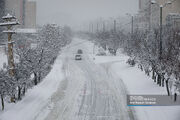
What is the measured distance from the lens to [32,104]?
17.4m

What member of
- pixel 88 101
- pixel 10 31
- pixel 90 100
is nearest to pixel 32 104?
pixel 88 101

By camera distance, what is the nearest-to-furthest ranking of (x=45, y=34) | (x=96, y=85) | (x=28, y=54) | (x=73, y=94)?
(x=73, y=94) < (x=28, y=54) < (x=96, y=85) < (x=45, y=34)

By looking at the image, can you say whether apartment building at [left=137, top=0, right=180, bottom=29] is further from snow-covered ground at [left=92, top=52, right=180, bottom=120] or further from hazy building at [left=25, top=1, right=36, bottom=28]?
hazy building at [left=25, top=1, right=36, bottom=28]

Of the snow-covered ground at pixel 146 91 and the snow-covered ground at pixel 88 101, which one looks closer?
the snow-covered ground at pixel 146 91

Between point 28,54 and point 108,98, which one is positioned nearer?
Result: point 108,98

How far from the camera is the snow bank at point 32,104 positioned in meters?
15.2

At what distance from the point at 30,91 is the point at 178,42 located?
41.1 feet

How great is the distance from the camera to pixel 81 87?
2303cm

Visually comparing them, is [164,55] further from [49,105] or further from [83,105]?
[49,105]

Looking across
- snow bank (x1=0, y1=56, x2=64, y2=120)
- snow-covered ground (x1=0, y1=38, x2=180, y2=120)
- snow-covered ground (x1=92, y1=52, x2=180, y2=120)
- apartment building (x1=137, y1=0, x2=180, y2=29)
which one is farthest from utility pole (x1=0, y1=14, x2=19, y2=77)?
apartment building (x1=137, y1=0, x2=180, y2=29)

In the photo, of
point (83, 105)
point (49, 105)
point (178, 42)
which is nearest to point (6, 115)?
point (49, 105)

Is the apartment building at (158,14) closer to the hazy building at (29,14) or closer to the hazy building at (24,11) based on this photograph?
the hazy building at (29,14)

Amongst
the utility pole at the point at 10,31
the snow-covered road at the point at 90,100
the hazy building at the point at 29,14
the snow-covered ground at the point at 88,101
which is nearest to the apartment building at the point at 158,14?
the snow-covered ground at the point at 88,101

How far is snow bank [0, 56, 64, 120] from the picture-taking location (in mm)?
15188
